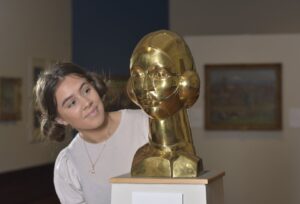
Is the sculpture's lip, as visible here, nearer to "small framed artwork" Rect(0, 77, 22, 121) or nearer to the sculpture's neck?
the sculpture's neck

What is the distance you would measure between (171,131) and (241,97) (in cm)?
369

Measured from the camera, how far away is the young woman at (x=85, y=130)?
2078 millimetres

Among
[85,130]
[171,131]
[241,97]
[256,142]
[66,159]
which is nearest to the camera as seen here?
[171,131]

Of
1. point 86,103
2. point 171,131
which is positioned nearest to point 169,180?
point 171,131

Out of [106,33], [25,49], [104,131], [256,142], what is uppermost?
[106,33]

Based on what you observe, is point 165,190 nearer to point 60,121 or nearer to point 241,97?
point 60,121

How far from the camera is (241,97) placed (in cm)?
550

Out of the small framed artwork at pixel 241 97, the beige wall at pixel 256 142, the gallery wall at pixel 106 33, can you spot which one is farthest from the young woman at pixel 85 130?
the gallery wall at pixel 106 33

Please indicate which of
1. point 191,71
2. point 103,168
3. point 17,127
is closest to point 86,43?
point 17,127

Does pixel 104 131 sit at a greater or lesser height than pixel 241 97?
lesser

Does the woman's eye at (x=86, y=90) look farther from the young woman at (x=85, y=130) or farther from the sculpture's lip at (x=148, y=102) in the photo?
the sculpture's lip at (x=148, y=102)

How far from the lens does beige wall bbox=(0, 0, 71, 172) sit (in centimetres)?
554

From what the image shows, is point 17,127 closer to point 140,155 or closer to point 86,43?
point 86,43

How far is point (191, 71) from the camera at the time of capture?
5.97 feet
